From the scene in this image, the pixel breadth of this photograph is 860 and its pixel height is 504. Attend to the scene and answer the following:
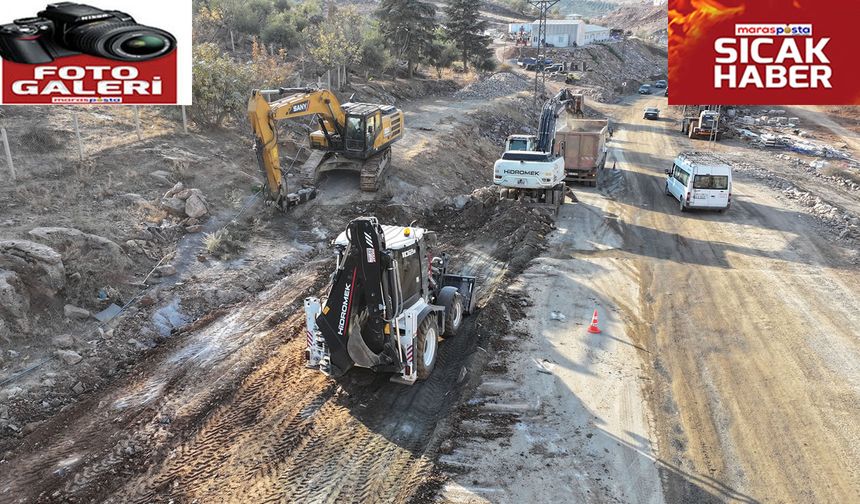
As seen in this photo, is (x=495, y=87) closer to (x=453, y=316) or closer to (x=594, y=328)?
(x=594, y=328)

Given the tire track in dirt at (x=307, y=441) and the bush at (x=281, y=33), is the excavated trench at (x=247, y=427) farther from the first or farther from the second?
the bush at (x=281, y=33)

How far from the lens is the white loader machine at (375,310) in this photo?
385 inches

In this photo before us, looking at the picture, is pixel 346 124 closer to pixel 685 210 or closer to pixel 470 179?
pixel 470 179

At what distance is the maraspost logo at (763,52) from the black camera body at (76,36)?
11.7 metres

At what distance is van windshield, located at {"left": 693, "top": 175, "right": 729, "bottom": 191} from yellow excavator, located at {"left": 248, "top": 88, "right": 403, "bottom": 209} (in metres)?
11.7

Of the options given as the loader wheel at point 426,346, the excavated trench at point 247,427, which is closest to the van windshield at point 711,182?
the excavated trench at point 247,427

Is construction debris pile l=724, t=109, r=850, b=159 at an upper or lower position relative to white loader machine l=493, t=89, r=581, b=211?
upper

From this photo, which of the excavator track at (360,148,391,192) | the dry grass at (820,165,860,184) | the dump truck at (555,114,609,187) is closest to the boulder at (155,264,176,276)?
the excavator track at (360,148,391,192)

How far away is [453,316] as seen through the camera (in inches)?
496

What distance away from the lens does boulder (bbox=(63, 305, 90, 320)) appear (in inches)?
487

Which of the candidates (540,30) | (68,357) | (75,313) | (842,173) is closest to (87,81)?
(75,313)

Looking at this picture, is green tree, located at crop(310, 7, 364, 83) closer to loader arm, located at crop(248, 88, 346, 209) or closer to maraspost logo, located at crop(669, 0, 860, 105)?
loader arm, located at crop(248, 88, 346, 209)

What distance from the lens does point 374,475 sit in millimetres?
8711

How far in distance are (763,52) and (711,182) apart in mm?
11180
